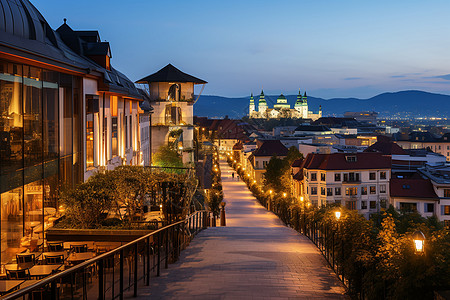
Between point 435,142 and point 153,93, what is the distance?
429 ft

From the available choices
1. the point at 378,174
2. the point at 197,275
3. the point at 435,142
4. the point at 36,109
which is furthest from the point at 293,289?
the point at 435,142

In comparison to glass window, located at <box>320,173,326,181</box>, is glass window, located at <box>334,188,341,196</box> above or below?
below

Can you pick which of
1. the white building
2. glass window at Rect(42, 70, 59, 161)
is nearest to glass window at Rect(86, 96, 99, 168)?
glass window at Rect(42, 70, 59, 161)

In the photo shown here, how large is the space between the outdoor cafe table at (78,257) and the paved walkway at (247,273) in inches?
65.9

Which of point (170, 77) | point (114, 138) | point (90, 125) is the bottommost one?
point (114, 138)

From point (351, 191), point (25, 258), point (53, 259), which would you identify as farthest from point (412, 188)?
point (25, 258)

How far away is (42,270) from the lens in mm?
9430

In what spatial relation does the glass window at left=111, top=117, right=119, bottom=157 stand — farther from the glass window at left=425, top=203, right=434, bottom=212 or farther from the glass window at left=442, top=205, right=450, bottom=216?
the glass window at left=442, top=205, right=450, bottom=216

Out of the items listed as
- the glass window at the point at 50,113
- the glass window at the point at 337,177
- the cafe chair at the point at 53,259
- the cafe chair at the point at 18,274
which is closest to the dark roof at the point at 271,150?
the glass window at the point at 337,177

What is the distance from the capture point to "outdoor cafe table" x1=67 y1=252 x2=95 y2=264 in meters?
10.4

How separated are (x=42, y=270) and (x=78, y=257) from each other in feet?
3.84

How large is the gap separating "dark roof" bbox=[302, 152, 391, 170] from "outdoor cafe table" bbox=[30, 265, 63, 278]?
156 ft

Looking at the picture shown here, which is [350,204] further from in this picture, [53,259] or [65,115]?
[53,259]

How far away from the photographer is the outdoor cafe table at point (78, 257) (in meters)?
10.4
